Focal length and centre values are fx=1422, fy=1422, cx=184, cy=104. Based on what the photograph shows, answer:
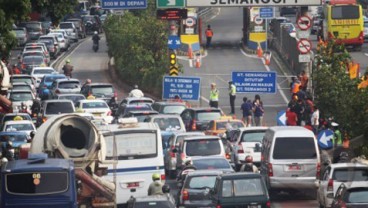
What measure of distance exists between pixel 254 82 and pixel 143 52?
16.1 meters

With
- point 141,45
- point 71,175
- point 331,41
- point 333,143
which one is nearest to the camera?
point 71,175

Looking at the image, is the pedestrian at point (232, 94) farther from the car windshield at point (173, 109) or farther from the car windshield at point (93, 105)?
the car windshield at point (93, 105)

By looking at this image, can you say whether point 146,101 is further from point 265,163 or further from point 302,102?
point 265,163

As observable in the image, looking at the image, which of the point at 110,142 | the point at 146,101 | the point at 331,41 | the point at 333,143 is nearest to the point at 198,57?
the point at 146,101

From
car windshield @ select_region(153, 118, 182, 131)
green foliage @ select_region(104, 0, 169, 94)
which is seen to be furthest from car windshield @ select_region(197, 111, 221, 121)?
green foliage @ select_region(104, 0, 169, 94)

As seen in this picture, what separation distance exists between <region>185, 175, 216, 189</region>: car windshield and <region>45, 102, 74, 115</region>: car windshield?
19.6 metres

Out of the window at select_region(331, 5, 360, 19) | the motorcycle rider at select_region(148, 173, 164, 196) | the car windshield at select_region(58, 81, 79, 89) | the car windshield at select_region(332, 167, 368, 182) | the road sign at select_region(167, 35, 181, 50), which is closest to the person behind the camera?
the motorcycle rider at select_region(148, 173, 164, 196)

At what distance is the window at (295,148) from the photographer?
38.2 m

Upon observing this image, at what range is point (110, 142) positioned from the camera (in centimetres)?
3575

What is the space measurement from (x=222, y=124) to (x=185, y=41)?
95.9 feet

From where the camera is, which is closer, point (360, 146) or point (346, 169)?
point (346, 169)

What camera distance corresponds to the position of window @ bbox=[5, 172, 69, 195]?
29.3 metres

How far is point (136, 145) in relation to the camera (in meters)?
37.2

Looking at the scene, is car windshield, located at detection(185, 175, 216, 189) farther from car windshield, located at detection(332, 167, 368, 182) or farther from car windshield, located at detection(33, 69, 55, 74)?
car windshield, located at detection(33, 69, 55, 74)
